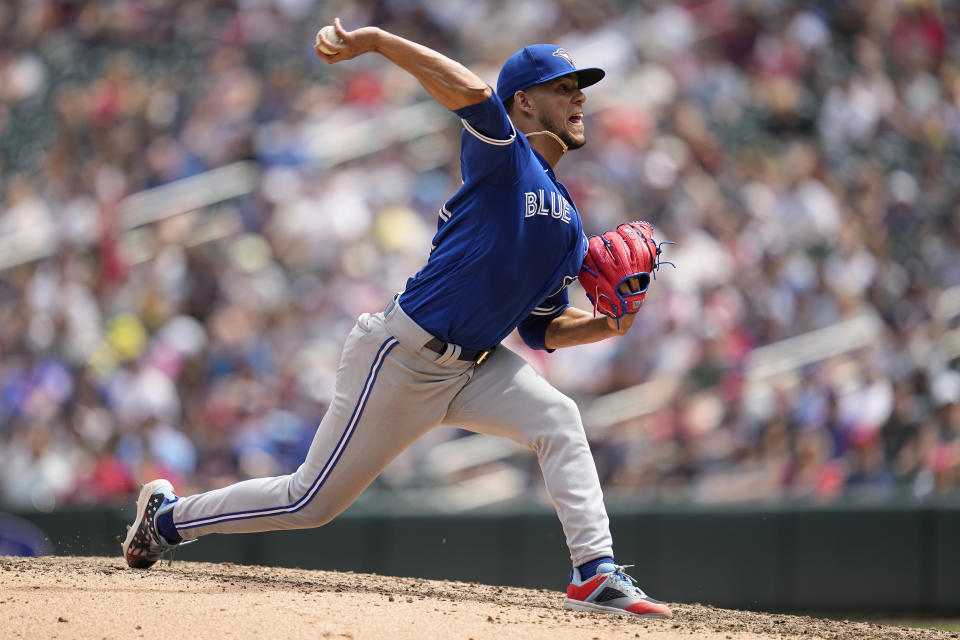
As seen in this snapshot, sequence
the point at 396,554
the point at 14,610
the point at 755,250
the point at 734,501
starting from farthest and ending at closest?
the point at 755,250, the point at 734,501, the point at 396,554, the point at 14,610

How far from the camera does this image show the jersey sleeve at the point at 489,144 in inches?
128

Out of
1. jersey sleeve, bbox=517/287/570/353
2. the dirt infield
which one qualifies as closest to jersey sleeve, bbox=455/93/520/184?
jersey sleeve, bbox=517/287/570/353

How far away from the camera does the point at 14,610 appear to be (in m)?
3.29

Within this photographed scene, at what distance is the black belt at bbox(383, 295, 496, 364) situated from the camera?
3.50 metres

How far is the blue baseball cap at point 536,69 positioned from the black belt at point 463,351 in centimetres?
75

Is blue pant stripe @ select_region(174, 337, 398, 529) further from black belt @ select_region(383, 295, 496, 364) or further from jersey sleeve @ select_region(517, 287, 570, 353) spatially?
jersey sleeve @ select_region(517, 287, 570, 353)

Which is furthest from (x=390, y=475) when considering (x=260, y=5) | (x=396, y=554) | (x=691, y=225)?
(x=260, y=5)

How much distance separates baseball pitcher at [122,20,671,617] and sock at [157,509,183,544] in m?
0.05

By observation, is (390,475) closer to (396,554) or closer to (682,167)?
(396,554)

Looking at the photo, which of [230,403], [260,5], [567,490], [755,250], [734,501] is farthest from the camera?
[260,5]

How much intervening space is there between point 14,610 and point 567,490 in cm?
158

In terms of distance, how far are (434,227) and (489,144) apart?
550cm

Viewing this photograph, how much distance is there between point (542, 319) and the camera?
391 centimetres

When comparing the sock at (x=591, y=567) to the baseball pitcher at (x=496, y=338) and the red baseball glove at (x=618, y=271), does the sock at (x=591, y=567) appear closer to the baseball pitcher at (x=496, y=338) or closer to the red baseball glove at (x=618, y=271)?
the baseball pitcher at (x=496, y=338)
